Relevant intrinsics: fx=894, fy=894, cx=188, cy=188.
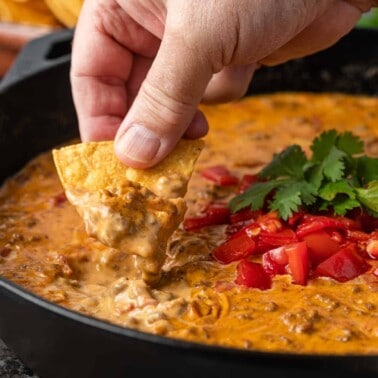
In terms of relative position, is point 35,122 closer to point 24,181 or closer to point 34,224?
point 24,181

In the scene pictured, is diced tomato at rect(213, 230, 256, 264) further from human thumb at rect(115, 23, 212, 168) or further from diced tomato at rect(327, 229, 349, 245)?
human thumb at rect(115, 23, 212, 168)

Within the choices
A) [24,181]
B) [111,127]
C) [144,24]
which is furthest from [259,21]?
[24,181]

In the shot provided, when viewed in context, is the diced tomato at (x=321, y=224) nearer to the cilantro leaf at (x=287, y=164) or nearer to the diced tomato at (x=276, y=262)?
the diced tomato at (x=276, y=262)

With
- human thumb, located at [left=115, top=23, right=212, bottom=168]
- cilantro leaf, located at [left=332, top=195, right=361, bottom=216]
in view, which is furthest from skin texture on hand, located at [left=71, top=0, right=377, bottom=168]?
cilantro leaf, located at [left=332, top=195, right=361, bottom=216]

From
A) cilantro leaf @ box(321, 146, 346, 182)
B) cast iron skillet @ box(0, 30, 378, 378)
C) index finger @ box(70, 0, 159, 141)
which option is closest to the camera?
cast iron skillet @ box(0, 30, 378, 378)

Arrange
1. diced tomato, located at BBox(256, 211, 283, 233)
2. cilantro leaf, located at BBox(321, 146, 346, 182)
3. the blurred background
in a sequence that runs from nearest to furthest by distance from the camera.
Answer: diced tomato, located at BBox(256, 211, 283, 233) < cilantro leaf, located at BBox(321, 146, 346, 182) < the blurred background

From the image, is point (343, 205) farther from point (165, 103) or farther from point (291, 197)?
point (165, 103)

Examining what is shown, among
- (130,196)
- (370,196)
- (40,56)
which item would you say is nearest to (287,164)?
(370,196)
